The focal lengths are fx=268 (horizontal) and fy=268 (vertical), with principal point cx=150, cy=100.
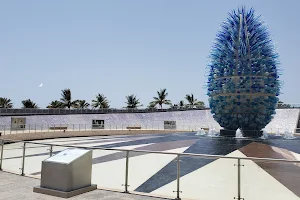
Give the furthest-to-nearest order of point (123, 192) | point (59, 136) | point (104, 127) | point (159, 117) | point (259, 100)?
point (159, 117)
point (104, 127)
point (59, 136)
point (259, 100)
point (123, 192)

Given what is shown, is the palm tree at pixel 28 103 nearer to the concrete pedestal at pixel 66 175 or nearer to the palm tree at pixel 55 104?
the palm tree at pixel 55 104

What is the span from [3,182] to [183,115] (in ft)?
118

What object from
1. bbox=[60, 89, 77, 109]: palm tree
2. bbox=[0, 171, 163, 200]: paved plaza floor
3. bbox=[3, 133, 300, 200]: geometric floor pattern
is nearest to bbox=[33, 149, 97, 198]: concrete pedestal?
bbox=[0, 171, 163, 200]: paved plaza floor

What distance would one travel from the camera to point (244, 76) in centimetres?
2069

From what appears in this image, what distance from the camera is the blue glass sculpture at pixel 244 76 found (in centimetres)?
2069

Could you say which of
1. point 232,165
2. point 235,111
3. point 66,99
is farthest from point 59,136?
point 66,99

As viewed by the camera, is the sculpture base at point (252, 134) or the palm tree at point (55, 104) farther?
the palm tree at point (55, 104)

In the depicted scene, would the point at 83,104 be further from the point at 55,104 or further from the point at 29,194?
the point at 29,194

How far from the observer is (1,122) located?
3108 centimetres

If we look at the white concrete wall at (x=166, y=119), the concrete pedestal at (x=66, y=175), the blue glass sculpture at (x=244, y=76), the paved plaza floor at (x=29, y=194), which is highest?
the blue glass sculpture at (x=244, y=76)

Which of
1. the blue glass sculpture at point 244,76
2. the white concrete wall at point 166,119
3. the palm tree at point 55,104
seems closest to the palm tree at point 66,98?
the palm tree at point 55,104

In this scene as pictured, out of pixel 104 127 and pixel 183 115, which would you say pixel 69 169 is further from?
pixel 183 115

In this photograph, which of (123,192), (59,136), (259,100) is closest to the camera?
(123,192)

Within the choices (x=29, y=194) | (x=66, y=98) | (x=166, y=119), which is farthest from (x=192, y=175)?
(x=66, y=98)
